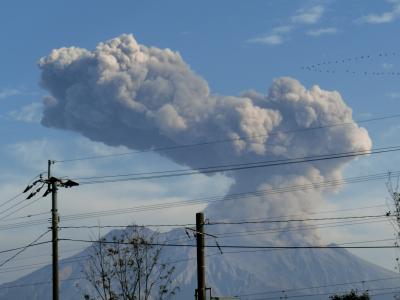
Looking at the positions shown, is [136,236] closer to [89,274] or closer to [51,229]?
[89,274]

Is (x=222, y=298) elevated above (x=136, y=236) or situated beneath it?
situated beneath

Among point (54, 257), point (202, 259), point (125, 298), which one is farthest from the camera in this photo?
point (125, 298)

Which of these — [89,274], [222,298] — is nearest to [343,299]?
[89,274]

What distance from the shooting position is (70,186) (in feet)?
162

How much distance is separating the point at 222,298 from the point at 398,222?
13.0 m

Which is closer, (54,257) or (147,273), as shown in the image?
(54,257)

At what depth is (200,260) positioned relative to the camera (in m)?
39.2

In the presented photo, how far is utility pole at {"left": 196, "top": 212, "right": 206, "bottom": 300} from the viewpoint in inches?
1528

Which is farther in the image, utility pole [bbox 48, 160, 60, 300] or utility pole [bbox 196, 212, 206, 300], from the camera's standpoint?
utility pole [bbox 48, 160, 60, 300]

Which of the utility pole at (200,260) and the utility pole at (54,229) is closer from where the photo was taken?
the utility pole at (200,260)

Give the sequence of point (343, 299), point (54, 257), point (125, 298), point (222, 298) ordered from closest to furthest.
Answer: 1. point (222, 298)
2. point (54, 257)
3. point (125, 298)
4. point (343, 299)

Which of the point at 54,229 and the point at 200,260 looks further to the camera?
the point at 54,229

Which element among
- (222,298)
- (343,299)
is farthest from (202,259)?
(343,299)

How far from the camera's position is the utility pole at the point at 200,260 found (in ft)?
127
